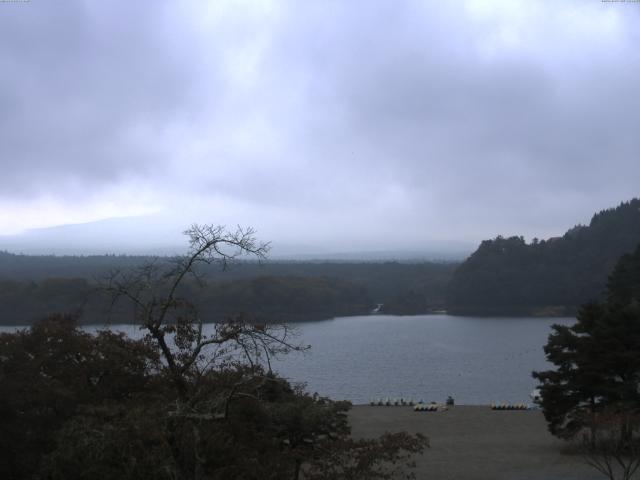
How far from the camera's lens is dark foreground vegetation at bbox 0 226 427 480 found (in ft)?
18.1

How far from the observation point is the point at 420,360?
39.6 meters

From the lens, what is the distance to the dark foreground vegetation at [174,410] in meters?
5.52

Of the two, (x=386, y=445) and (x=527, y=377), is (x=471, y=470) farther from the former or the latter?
(x=527, y=377)

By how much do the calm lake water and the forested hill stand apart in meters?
11.8

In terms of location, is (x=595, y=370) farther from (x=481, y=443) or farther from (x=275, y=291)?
(x=275, y=291)

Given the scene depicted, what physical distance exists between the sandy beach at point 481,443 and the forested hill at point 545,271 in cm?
5538

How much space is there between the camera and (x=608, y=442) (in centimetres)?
1089

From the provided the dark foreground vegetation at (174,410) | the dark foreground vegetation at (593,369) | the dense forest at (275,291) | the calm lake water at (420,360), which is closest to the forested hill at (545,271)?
the dense forest at (275,291)

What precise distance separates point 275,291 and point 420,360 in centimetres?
2887

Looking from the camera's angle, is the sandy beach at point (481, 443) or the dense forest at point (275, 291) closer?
the sandy beach at point (481, 443)

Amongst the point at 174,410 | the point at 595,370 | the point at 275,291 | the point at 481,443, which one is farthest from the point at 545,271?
the point at 174,410

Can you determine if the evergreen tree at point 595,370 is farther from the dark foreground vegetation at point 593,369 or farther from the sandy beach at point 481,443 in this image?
the sandy beach at point 481,443

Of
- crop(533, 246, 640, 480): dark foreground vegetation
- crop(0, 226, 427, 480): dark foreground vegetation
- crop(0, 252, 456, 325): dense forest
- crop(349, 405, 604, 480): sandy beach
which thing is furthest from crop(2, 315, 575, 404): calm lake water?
crop(0, 226, 427, 480): dark foreground vegetation

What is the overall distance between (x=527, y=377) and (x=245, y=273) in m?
59.2
